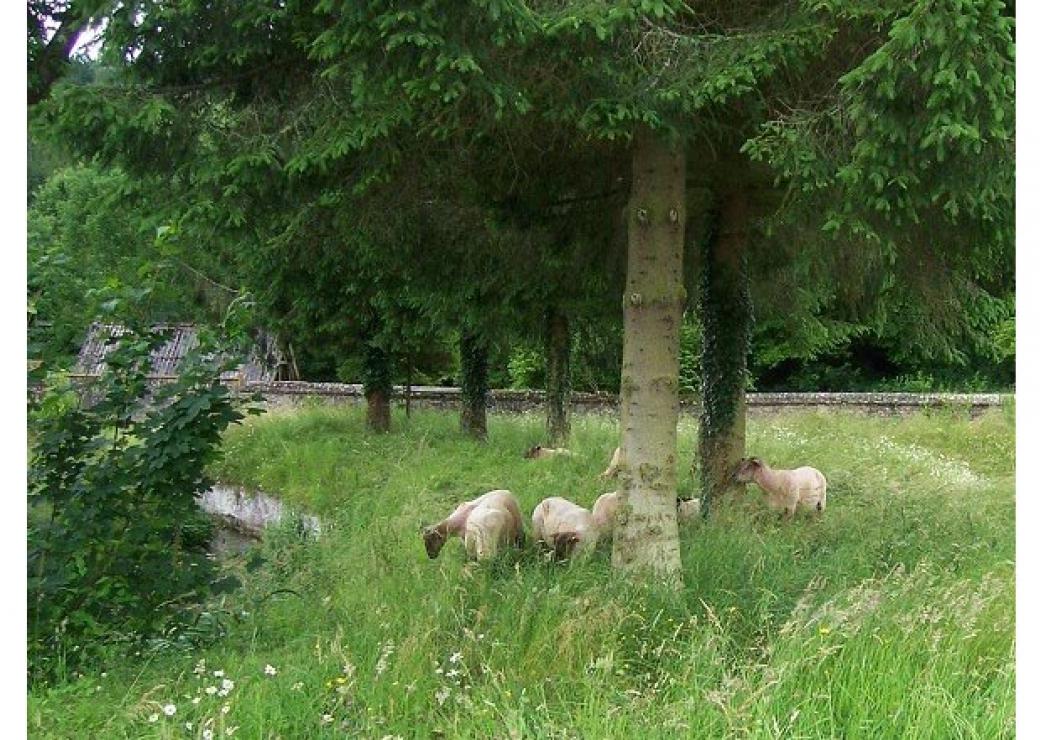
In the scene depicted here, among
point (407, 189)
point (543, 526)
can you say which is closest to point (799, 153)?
point (407, 189)

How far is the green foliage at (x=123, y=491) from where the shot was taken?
17.3ft

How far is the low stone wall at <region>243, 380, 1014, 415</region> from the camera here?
62.4 ft

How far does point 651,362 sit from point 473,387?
10492 mm

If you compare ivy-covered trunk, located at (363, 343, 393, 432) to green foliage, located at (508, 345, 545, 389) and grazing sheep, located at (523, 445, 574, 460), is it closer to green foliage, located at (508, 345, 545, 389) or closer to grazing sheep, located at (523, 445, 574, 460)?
grazing sheep, located at (523, 445, 574, 460)

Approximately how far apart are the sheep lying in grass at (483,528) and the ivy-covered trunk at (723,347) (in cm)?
231

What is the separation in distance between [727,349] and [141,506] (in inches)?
213

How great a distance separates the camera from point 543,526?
24.2 ft

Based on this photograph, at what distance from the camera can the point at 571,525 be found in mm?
7148

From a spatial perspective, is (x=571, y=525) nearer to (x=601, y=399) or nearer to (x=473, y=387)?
(x=473, y=387)

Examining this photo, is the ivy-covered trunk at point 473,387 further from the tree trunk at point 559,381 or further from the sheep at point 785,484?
the sheep at point 785,484

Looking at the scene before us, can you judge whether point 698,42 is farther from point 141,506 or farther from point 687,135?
point 141,506

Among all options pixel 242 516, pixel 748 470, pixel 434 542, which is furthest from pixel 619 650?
pixel 242 516

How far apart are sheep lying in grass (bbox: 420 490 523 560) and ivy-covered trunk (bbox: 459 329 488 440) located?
8.71 m
